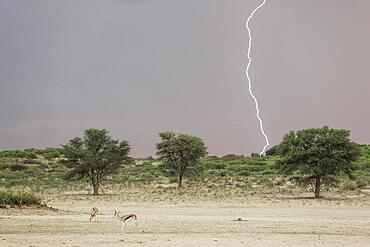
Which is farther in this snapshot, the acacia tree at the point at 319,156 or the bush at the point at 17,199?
the acacia tree at the point at 319,156

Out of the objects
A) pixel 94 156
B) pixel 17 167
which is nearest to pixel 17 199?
pixel 94 156

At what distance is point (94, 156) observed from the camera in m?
53.7

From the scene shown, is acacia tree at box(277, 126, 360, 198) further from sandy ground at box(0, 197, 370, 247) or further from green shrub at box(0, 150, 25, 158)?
green shrub at box(0, 150, 25, 158)

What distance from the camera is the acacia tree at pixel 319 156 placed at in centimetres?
4706

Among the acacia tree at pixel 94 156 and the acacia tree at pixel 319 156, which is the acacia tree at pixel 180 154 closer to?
the acacia tree at pixel 94 156

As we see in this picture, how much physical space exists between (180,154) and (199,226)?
37.2 m

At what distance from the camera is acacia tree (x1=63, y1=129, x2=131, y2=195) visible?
2093 inches

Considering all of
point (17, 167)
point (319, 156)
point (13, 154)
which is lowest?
point (319, 156)

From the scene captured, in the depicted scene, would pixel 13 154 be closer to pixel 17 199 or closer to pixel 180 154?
pixel 180 154

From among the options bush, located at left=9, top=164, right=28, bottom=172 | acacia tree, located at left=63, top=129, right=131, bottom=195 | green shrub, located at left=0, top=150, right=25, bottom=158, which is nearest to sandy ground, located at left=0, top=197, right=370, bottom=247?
acacia tree, located at left=63, top=129, right=131, bottom=195

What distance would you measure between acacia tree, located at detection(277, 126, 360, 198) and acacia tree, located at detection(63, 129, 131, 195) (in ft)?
49.1

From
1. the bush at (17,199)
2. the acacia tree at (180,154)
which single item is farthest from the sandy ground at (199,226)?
the acacia tree at (180,154)

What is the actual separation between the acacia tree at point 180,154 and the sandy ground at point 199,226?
71.8 feet

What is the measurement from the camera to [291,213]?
34.8 m
